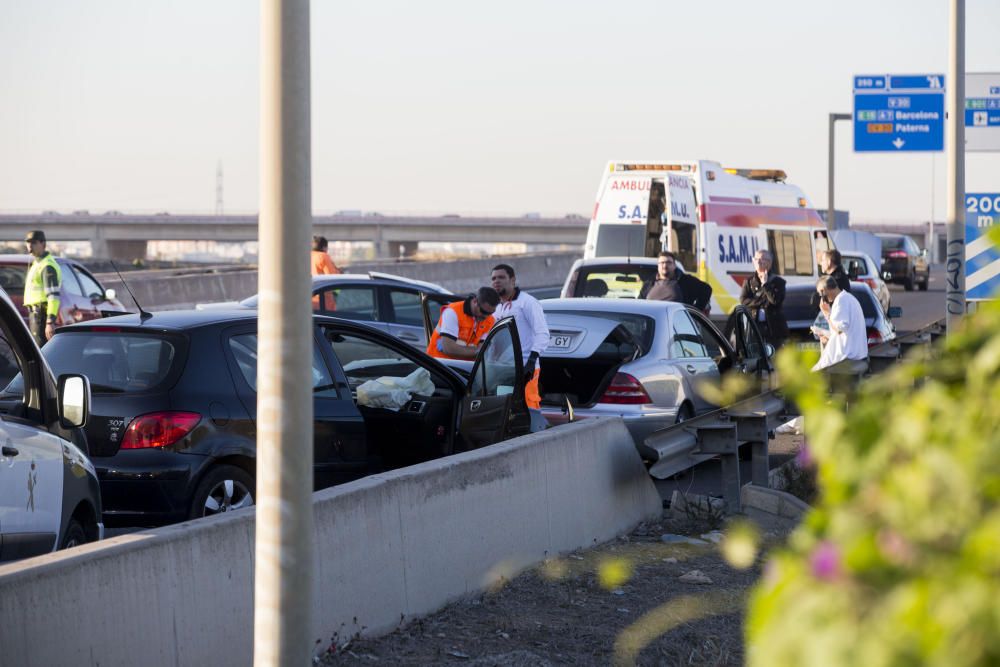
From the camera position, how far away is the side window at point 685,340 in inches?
455

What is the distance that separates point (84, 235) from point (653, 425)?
94.6 m

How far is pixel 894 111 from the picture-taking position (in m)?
27.4

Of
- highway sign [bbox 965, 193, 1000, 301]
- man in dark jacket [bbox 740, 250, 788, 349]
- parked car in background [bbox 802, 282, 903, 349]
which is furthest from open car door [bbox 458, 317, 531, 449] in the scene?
parked car in background [bbox 802, 282, 903, 349]

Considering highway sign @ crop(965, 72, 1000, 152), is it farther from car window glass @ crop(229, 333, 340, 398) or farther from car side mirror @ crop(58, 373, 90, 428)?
car side mirror @ crop(58, 373, 90, 428)

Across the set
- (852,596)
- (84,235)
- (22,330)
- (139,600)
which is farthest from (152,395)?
(84,235)

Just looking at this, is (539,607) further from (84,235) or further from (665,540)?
(84,235)

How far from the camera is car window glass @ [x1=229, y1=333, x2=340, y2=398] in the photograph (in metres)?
8.10

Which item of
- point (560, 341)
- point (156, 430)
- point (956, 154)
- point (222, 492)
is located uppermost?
point (956, 154)

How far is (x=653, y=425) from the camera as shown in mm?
10938

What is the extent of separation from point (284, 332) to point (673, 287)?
38.6 feet

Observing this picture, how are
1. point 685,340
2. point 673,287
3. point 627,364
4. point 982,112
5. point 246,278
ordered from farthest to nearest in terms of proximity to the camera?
point 246,278, point 982,112, point 673,287, point 685,340, point 627,364

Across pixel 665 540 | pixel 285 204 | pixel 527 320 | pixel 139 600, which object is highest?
pixel 285 204

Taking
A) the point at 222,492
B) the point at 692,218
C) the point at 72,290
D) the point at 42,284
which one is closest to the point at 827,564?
the point at 222,492

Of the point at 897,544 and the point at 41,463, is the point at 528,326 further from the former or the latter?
the point at 897,544
